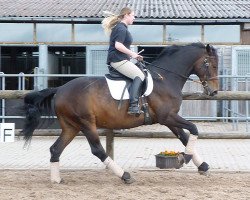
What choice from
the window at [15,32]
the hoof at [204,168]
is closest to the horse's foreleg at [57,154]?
the hoof at [204,168]

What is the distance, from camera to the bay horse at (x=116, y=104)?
680cm

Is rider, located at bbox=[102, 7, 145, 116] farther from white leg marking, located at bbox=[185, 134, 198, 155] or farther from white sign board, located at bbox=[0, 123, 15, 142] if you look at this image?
white sign board, located at bbox=[0, 123, 15, 142]

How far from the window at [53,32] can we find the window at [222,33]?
467 centimetres

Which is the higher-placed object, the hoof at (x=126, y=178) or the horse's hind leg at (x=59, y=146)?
the horse's hind leg at (x=59, y=146)

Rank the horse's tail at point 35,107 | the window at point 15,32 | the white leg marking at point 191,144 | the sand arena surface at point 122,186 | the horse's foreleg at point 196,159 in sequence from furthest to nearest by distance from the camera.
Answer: the window at point 15,32 < the horse's tail at point 35,107 < the horse's foreleg at point 196,159 < the white leg marking at point 191,144 < the sand arena surface at point 122,186

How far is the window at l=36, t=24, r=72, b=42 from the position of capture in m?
17.2

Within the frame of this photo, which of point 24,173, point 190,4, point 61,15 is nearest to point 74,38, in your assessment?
point 61,15

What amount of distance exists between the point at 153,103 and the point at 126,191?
1.25m

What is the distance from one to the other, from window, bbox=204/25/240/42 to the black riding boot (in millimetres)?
11071

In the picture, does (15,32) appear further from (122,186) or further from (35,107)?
(122,186)

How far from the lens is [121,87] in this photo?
680 centimetres

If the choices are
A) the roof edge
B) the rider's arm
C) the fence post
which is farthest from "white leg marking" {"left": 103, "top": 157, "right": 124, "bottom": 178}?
the roof edge

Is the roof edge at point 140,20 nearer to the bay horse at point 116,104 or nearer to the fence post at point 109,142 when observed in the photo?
the fence post at point 109,142

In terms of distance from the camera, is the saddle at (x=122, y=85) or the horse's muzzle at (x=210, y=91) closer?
the saddle at (x=122, y=85)
